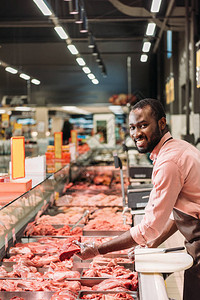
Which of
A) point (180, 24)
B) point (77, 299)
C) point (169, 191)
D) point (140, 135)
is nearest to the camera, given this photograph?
point (169, 191)

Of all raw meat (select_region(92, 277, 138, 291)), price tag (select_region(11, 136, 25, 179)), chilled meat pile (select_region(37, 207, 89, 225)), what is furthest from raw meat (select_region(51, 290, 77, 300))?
chilled meat pile (select_region(37, 207, 89, 225))

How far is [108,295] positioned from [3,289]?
708 millimetres

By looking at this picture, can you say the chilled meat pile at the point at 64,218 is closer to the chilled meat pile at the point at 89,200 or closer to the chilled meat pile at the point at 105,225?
the chilled meat pile at the point at 105,225

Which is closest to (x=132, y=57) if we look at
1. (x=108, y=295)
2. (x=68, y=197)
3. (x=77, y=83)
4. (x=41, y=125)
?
(x=77, y=83)

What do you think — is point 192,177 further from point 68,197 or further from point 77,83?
point 77,83

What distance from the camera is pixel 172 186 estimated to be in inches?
75.2

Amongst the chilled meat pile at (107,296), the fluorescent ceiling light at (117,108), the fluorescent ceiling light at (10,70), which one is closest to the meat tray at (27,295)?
the chilled meat pile at (107,296)

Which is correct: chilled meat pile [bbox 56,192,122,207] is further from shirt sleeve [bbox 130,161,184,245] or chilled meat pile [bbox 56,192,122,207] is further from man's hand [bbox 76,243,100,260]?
shirt sleeve [bbox 130,161,184,245]

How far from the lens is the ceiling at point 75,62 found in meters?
12.9

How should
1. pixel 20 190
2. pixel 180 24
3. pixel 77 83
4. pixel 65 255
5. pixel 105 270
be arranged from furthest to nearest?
pixel 77 83
pixel 180 24
pixel 20 190
pixel 105 270
pixel 65 255

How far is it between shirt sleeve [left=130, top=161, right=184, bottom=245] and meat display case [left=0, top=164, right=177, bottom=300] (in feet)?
0.78

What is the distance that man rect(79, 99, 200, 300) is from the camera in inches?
75.8

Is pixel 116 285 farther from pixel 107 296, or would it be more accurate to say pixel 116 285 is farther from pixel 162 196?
pixel 162 196

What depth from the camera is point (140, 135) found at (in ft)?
6.77
